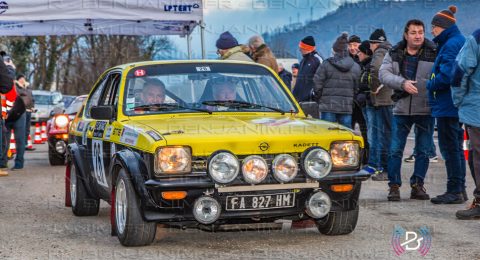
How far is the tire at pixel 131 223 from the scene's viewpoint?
6664 mm

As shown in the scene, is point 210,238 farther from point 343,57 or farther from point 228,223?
point 343,57

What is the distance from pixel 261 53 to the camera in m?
13.1

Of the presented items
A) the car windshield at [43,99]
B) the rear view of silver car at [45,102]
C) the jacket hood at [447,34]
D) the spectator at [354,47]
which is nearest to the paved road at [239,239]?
the jacket hood at [447,34]

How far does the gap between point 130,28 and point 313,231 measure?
42.0 feet

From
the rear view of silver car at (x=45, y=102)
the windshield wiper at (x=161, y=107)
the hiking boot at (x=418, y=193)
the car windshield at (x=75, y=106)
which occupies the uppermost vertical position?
the windshield wiper at (x=161, y=107)

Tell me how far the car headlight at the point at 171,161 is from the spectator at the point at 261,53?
658 centimetres

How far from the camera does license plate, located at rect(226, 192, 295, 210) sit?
258 inches

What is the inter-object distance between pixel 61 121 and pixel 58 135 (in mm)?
304

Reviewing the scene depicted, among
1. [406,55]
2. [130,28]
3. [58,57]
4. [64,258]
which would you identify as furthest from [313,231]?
[58,57]

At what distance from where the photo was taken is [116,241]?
722cm

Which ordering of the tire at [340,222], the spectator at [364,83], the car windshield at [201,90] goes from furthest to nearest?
the spectator at [364,83]
the car windshield at [201,90]
the tire at [340,222]

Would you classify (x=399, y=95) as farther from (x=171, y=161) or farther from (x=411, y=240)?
(x=171, y=161)

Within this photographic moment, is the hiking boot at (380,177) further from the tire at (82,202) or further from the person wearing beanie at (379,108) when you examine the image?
the tire at (82,202)

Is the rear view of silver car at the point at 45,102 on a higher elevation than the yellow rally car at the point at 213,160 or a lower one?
lower
